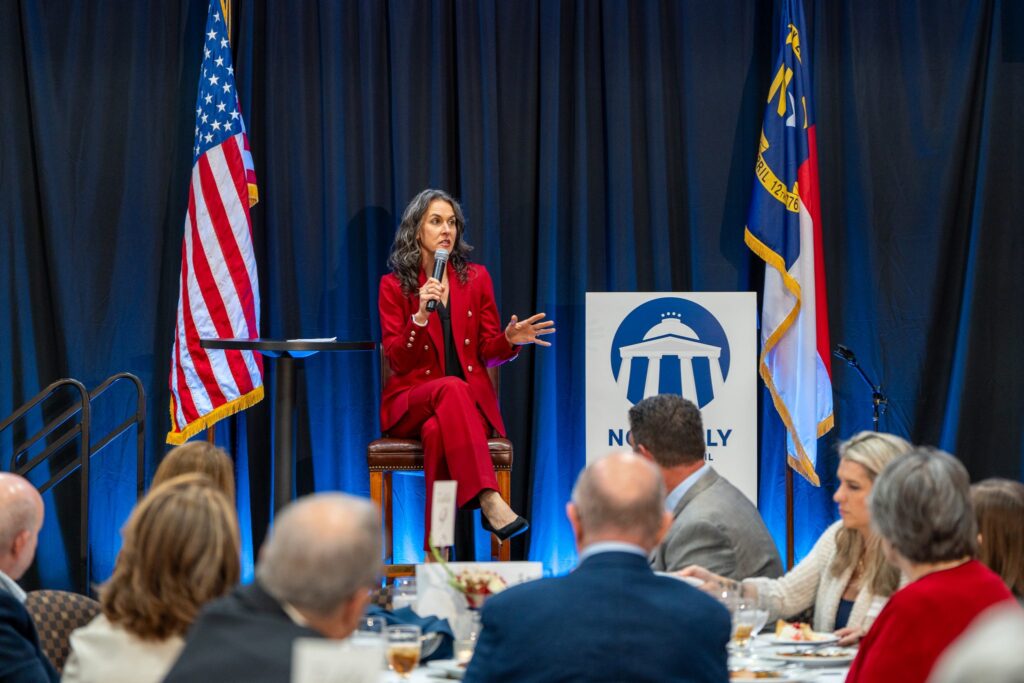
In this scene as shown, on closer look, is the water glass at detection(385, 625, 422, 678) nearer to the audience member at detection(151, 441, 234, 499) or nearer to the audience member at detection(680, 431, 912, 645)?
the audience member at detection(151, 441, 234, 499)

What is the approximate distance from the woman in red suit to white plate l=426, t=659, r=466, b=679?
8.39 ft

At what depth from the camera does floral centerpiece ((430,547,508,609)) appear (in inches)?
107

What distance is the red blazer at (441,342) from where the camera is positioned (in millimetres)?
5660

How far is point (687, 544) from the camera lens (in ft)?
10.9

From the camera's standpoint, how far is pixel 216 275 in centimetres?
588

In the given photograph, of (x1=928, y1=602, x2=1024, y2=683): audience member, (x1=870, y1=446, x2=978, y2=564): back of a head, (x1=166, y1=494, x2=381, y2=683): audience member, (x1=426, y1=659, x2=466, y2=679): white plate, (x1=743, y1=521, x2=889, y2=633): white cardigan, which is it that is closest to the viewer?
(x1=928, y1=602, x2=1024, y2=683): audience member

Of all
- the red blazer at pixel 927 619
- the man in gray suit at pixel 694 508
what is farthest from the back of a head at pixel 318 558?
the man in gray suit at pixel 694 508

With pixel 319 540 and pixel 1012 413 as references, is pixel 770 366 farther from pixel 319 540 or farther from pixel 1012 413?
pixel 319 540

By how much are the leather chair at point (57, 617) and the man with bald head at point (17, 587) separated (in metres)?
0.15

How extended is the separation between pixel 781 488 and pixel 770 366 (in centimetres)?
76

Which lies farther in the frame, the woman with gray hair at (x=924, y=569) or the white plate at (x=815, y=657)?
the white plate at (x=815, y=657)

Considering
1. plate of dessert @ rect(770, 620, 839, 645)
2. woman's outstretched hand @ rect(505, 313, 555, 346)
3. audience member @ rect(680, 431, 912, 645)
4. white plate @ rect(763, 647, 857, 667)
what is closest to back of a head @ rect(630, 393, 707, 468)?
audience member @ rect(680, 431, 912, 645)

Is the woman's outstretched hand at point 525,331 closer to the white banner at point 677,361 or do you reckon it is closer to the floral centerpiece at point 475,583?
the white banner at point 677,361

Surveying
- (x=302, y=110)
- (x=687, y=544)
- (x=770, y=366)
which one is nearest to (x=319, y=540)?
(x=687, y=544)
